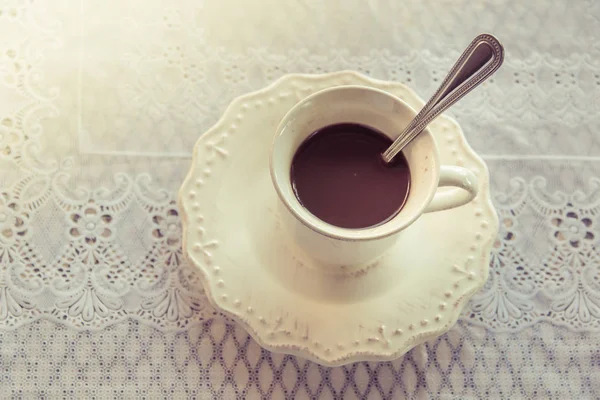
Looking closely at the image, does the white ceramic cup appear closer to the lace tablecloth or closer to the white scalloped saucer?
the white scalloped saucer

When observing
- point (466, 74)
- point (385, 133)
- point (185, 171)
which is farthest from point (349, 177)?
point (185, 171)

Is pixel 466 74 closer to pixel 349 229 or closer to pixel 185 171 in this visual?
pixel 349 229

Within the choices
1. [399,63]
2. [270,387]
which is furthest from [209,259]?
[399,63]

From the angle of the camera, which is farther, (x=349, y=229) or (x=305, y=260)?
(x=305, y=260)

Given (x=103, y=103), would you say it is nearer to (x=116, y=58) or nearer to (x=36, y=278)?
(x=116, y=58)

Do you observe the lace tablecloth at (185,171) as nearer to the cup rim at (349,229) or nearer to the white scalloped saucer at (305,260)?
the white scalloped saucer at (305,260)

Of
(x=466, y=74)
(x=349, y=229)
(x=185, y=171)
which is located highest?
(x=466, y=74)

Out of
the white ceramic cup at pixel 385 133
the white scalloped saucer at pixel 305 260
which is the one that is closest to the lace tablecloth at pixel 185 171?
the white scalloped saucer at pixel 305 260

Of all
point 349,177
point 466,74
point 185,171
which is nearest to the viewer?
point 466,74
